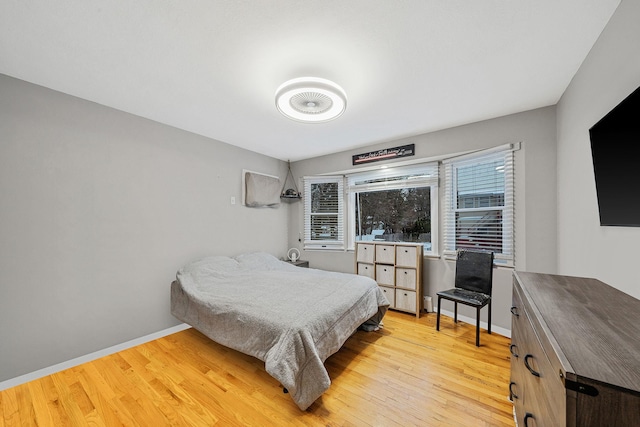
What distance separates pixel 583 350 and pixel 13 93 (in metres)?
3.97

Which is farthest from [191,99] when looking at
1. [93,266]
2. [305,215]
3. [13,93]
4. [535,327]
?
[535,327]

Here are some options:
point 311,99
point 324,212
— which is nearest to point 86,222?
point 311,99

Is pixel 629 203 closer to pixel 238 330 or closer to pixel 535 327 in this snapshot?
pixel 535 327

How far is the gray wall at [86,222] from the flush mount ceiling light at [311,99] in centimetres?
189

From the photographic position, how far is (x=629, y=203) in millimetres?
1185

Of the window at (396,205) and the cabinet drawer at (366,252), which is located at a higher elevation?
the window at (396,205)

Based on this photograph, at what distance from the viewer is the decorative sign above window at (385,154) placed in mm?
3492

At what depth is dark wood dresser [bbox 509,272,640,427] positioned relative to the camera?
586mm

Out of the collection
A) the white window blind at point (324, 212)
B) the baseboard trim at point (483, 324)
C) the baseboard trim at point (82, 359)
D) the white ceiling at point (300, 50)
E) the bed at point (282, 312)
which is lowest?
the baseboard trim at point (82, 359)

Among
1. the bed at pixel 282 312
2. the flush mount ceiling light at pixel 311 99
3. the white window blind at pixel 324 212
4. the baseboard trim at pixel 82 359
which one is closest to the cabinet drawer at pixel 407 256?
the bed at pixel 282 312

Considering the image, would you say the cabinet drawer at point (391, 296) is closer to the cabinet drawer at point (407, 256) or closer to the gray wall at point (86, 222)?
the cabinet drawer at point (407, 256)

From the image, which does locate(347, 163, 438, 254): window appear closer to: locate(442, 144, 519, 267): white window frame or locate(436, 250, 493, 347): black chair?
locate(442, 144, 519, 267): white window frame

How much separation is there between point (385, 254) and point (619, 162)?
8.46 ft

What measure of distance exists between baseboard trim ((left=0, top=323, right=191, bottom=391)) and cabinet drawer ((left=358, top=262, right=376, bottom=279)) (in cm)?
262
